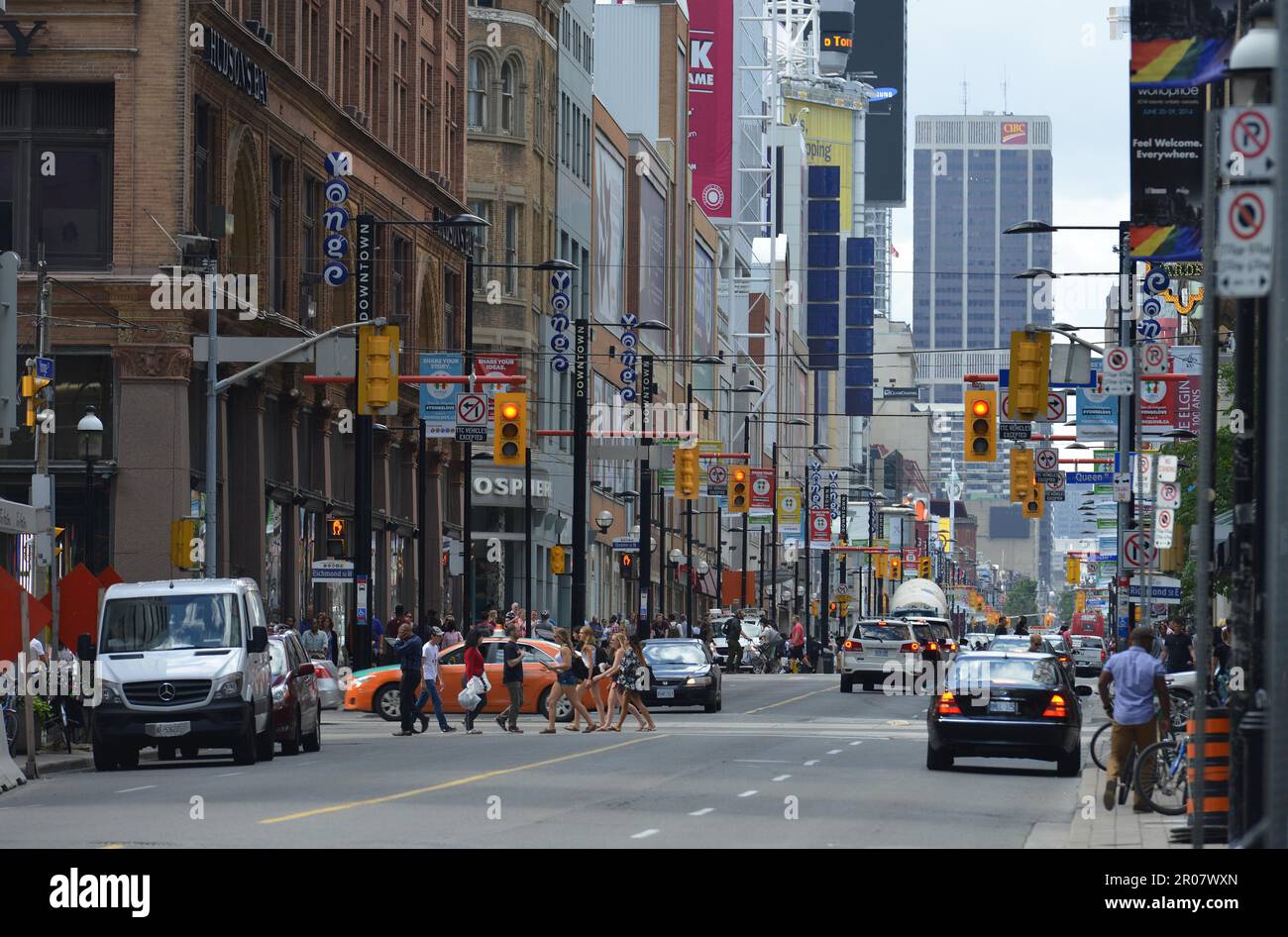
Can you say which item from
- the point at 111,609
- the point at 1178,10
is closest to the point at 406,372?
the point at 111,609

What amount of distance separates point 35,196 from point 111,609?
1914 centimetres

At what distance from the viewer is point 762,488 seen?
81.8m

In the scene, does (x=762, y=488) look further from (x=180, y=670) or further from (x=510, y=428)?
(x=180, y=670)

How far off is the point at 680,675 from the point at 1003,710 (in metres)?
17.6

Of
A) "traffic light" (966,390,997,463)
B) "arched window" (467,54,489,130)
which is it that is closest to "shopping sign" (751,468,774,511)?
"arched window" (467,54,489,130)

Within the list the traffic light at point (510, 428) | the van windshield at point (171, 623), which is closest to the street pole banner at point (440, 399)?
the traffic light at point (510, 428)

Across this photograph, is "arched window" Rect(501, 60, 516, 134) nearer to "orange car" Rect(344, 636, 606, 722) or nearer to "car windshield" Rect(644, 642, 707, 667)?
"car windshield" Rect(644, 642, 707, 667)

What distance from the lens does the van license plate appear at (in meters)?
29.0

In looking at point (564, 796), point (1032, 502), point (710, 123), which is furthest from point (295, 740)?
point (710, 123)

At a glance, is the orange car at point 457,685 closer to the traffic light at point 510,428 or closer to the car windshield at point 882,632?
the traffic light at point 510,428

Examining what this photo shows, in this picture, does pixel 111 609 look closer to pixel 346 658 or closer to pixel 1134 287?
pixel 1134 287

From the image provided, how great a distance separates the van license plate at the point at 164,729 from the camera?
29016 millimetres

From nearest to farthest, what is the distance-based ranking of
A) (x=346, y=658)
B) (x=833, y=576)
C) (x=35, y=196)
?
(x=35, y=196)
(x=346, y=658)
(x=833, y=576)

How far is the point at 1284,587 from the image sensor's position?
13188 millimetres
